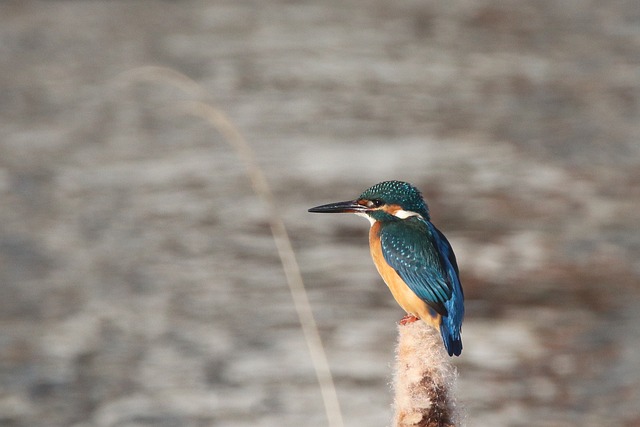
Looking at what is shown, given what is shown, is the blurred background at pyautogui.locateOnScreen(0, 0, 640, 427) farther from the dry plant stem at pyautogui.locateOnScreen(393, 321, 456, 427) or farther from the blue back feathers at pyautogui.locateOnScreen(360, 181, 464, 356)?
the dry plant stem at pyautogui.locateOnScreen(393, 321, 456, 427)

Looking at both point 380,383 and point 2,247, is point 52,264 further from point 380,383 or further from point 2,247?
point 380,383

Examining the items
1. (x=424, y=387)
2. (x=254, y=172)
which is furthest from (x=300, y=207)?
(x=424, y=387)

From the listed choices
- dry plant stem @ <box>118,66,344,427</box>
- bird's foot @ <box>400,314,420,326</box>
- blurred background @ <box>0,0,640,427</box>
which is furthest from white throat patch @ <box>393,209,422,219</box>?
blurred background @ <box>0,0,640,427</box>

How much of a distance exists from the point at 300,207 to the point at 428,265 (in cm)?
568

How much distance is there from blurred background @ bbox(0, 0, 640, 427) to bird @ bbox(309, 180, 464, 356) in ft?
2.96

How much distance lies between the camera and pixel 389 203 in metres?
1.54

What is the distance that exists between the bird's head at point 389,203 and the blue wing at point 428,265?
0.06 feet

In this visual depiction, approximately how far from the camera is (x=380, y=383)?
17.1 ft

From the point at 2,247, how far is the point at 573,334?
378 cm

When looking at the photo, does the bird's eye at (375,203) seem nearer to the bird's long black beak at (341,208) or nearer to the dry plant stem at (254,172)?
the bird's long black beak at (341,208)

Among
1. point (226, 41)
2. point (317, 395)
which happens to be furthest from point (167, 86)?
point (317, 395)

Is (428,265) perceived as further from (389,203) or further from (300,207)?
(300,207)

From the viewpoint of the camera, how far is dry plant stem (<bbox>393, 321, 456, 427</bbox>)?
122 centimetres

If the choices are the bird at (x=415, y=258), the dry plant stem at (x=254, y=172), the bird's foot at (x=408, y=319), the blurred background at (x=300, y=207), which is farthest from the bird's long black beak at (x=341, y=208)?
the blurred background at (x=300, y=207)
